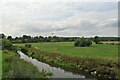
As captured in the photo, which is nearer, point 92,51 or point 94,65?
point 94,65

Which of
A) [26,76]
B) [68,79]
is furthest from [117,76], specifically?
[26,76]

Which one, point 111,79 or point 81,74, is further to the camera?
point 81,74

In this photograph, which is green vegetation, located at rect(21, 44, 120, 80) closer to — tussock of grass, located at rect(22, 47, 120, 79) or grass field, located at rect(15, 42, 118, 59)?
tussock of grass, located at rect(22, 47, 120, 79)

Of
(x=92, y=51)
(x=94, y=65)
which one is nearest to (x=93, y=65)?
(x=94, y=65)

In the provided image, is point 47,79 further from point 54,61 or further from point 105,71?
point 54,61

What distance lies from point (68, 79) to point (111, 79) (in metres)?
4.26

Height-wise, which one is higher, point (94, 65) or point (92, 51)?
point (92, 51)

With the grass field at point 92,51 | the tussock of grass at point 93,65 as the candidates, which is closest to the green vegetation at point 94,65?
the tussock of grass at point 93,65

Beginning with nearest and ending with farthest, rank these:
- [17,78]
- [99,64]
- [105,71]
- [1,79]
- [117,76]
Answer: [17,78]
[1,79]
[117,76]
[105,71]
[99,64]

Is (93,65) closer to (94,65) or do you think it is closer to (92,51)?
(94,65)

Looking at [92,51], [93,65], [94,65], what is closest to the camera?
[94,65]

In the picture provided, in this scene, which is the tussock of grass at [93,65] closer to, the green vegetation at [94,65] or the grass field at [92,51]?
the green vegetation at [94,65]

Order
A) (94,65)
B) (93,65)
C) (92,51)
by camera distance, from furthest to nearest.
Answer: (92,51), (93,65), (94,65)

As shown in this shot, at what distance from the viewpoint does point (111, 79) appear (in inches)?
927
